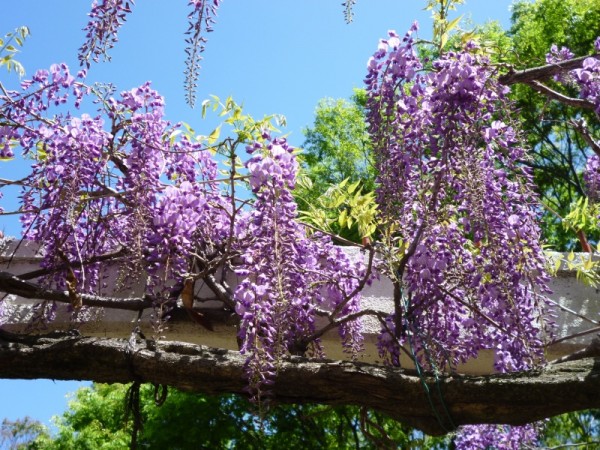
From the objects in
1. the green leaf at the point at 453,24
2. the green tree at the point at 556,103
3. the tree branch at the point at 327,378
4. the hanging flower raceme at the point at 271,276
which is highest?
the green tree at the point at 556,103

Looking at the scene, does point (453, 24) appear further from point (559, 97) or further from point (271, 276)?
point (271, 276)

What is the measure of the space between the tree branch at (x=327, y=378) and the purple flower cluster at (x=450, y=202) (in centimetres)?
30

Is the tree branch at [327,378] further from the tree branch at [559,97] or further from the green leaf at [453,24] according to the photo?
the green leaf at [453,24]

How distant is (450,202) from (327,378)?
0.93 m

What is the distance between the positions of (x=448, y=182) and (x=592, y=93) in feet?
1.97

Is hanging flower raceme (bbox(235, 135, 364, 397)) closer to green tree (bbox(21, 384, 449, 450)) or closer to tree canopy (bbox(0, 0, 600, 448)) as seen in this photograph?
tree canopy (bbox(0, 0, 600, 448))

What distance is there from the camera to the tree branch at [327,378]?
2.22 metres

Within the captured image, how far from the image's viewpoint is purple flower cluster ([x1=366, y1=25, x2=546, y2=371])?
2.63 metres

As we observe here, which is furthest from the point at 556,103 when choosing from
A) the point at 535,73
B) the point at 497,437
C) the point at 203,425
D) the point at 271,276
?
the point at 271,276

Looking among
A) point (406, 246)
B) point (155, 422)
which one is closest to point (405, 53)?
point (406, 246)

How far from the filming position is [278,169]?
261 cm

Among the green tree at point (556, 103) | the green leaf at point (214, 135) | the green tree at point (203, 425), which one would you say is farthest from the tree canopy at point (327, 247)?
the green tree at point (556, 103)

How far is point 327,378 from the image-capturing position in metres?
2.36

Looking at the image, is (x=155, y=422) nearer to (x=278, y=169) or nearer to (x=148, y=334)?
(x=148, y=334)
